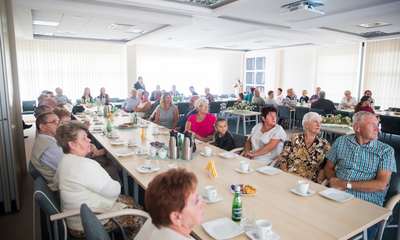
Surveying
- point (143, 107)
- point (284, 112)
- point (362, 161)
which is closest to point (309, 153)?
point (362, 161)

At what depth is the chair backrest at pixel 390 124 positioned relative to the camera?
5.45 metres

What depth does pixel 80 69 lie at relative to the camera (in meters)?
10.5

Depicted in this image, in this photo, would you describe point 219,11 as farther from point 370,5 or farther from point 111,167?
point 111,167

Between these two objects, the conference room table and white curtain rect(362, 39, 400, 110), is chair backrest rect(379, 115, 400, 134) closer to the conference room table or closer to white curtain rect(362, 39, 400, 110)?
white curtain rect(362, 39, 400, 110)

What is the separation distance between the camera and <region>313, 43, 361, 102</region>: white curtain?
32.8 ft

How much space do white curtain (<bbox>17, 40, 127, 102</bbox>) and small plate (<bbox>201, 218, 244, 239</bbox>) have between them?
10333 mm

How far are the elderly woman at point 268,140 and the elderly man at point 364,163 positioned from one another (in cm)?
68

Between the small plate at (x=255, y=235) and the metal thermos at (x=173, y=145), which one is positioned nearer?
the small plate at (x=255, y=235)

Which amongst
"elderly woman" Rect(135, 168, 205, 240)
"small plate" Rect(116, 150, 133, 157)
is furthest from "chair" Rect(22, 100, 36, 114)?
"elderly woman" Rect(135, 168, 205, 240)

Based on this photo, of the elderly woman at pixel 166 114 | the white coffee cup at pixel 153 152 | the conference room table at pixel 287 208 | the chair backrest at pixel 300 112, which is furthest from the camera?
the chair backrest at pixel 300 112

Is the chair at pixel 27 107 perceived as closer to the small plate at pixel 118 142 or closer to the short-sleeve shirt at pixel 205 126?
the small plate at pixel 118 142

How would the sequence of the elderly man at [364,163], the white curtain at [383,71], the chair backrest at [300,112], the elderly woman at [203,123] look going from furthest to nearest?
the white curtain at [383,71], the chair backrest at [300,112], the elderly woman at [203,123], the elderly man at [364,163]

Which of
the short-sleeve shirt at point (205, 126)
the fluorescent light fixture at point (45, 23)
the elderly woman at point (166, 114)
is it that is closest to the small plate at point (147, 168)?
the short-sleeve shirt at point (205, 126)

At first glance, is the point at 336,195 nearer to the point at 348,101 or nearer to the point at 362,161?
the point at 362,161
